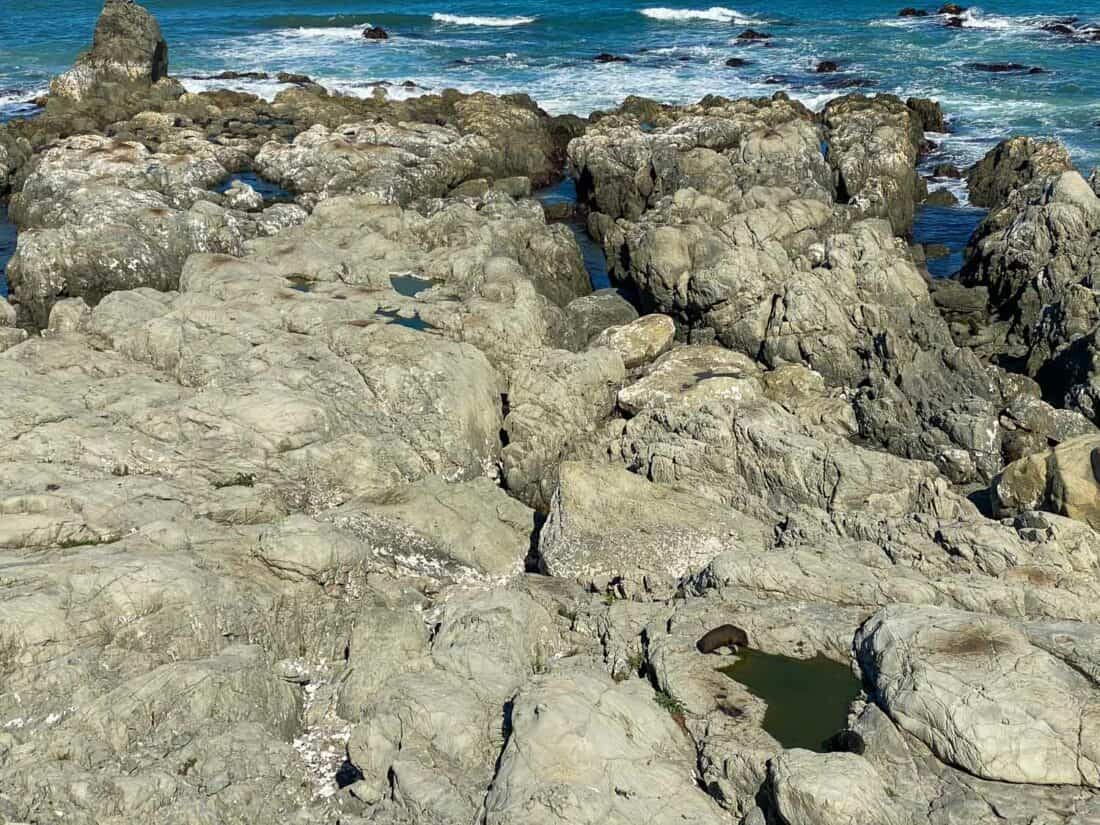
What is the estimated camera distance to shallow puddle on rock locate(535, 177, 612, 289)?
51.2 metres

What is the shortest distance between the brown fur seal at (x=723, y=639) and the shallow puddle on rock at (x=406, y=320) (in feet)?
58.5

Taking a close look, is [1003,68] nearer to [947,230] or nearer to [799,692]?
[947,230]

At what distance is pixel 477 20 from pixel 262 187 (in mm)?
56969

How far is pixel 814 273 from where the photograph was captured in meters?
39.9

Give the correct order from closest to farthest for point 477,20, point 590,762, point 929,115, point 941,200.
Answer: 1. point 590,762
2. point 941,200
3. point 929,115
4. point 477,20

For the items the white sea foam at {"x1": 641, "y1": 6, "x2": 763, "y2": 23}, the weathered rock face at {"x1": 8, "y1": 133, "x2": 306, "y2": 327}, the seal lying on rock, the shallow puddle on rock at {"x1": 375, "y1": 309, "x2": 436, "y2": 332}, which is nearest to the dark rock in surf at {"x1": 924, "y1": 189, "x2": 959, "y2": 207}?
the weathered rock face at {"x1": 8, "y1": 133, "x2": 306, "y2": 327}

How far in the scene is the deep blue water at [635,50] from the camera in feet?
257

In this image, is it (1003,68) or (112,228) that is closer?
(112,228)

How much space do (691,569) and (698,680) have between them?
5.86 meters

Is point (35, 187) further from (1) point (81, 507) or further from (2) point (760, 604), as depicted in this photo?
(2) point (760, 604)

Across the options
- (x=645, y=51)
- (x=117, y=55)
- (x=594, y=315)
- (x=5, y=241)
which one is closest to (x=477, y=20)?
(x=645, y=51)

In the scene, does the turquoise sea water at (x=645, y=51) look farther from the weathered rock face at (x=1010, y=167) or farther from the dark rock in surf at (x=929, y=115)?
the weathered rock face at (x=1010, y=167)

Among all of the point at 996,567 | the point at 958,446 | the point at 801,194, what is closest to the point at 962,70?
the point at 801,194

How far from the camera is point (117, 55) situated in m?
78.4
